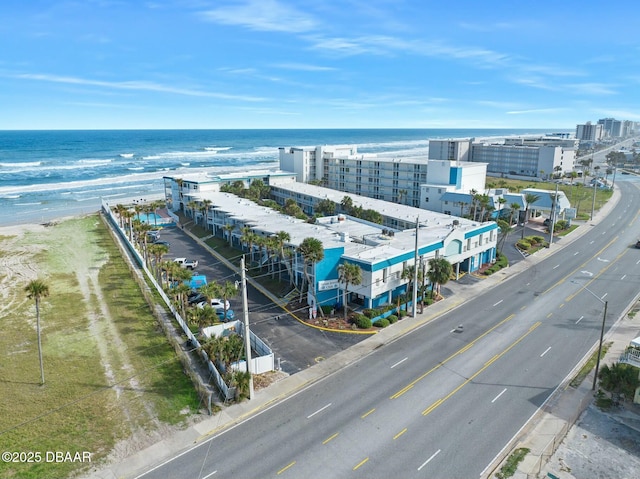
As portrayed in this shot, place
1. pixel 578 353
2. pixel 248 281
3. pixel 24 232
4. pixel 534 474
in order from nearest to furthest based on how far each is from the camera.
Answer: pixel 534 474 → pixel 578 353 → pixel 248 281 → pixel 24 232

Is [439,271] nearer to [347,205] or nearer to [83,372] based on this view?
[83,372]

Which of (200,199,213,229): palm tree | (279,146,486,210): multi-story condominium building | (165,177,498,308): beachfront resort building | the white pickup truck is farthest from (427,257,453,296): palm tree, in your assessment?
(279,146,486,210): multi-story condominium building

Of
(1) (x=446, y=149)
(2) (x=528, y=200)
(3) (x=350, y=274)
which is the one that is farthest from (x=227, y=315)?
(1) (x=446, y=149)

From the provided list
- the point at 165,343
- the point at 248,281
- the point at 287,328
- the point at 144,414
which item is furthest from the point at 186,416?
the point at 248,281

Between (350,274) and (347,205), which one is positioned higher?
(347,205)

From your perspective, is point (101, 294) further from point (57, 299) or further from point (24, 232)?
point (24, 232)

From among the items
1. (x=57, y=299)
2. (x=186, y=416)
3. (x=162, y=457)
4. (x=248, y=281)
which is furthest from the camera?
(x=248, y=281)

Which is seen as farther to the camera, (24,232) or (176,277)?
(24,232)
